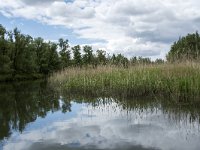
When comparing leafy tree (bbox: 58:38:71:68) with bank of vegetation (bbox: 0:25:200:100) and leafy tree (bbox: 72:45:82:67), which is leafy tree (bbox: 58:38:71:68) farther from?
bank of vegetation (bbox: 0:25:200:100)

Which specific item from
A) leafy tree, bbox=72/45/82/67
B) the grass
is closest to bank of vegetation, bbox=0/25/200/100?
the grass

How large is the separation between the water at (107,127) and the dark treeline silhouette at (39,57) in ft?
21.3

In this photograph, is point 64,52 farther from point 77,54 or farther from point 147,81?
point 147,81

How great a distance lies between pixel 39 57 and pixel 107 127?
6568 centimetres

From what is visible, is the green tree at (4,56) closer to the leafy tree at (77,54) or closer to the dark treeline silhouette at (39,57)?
the dark treeline silhouette at (39,57)

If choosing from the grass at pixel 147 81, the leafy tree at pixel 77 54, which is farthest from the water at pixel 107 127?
the leafy tree at pixel 77 54

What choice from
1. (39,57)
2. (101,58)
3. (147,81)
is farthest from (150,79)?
(39,57)

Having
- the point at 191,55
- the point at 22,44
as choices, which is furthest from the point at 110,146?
the point at 22,44

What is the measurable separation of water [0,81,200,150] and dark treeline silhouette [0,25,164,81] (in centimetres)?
648

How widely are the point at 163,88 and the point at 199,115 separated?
13.0 feet

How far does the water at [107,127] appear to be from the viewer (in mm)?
6266

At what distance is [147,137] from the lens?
6.77m

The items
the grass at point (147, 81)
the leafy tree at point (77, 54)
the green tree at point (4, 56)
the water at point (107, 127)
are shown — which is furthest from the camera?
the leafy tree at point (77, 54)

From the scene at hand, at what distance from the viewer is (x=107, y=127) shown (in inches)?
316
